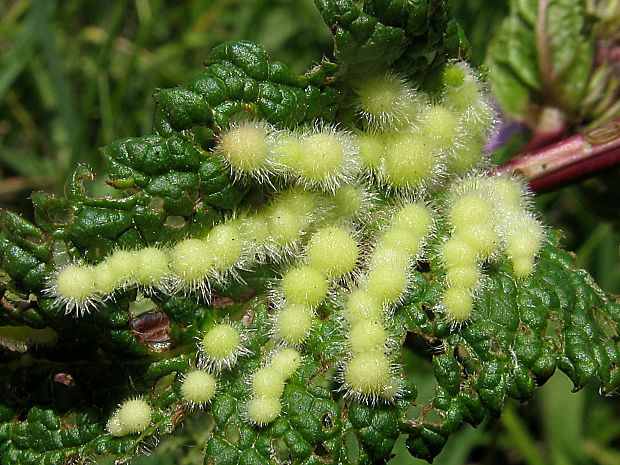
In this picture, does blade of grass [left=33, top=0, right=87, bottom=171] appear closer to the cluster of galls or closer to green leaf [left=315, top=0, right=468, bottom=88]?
the cluster of galls

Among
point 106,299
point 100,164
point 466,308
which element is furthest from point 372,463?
point 100,164

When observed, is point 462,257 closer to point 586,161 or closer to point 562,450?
point 586,161

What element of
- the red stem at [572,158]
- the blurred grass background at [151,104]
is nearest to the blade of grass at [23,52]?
the blurred grass background at [151,104]

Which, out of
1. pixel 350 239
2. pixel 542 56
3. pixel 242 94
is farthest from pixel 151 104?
pixel 350 239

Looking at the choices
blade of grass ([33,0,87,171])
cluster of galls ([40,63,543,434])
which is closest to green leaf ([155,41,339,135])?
cluster of galls ([40,63,543,434])

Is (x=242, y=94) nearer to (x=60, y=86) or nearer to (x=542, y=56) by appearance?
(x=542, y=56)

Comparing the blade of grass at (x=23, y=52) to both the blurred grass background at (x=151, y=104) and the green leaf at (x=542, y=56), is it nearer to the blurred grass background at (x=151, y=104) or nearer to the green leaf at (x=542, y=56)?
the blurred grass background at (x=151, y=104)

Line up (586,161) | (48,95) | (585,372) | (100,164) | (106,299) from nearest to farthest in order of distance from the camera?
(106,299)
(585,372)
(586,161)
(100,164)
(48,95)
